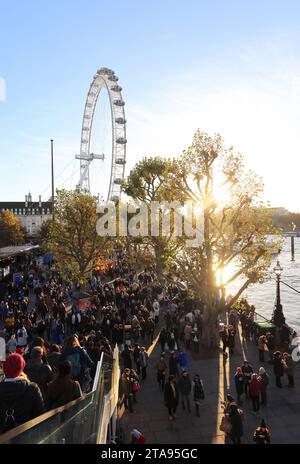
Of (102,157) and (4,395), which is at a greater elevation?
(102,157)

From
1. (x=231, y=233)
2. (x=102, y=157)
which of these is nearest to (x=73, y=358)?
(x=231, y=233)

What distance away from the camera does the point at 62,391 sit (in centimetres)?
625

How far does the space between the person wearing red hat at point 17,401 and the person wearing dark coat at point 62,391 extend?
1.16 metres

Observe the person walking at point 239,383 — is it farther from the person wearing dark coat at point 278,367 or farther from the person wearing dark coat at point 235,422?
the person wearing dark coat at point 235,422

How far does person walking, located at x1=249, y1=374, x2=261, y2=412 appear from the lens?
44.3 ft

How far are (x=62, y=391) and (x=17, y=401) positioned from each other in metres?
1.36

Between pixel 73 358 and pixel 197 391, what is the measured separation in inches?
223

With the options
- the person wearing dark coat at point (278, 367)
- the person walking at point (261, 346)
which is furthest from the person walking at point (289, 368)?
the person walking at point (261, 346)

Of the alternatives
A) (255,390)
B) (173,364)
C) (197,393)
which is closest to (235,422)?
(197,393)

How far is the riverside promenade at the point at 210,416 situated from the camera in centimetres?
1213

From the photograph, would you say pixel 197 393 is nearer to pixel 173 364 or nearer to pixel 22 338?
pixel 173 364
